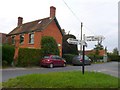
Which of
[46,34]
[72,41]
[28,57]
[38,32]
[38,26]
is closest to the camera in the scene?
[72,41]

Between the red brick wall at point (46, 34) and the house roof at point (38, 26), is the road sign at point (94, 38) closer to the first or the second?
the red brick wall at point (46, 34)

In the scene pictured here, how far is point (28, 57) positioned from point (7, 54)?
2828 millimetres

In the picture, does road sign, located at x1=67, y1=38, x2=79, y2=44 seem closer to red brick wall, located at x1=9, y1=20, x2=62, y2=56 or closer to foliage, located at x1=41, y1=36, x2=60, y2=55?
foliage, located at x1=41, y1=36, x2=60, y2=55

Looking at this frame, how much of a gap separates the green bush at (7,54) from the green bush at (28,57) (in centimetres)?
101

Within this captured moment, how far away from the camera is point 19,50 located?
1061 inches

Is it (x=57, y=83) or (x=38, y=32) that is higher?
(x=38, y=32)

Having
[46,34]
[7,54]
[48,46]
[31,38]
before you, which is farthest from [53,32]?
[7,54]

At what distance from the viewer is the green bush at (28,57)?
88.2ft

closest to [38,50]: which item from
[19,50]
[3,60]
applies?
Result: [19,50]

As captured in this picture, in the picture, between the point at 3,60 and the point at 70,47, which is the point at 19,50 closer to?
the point at 3,60

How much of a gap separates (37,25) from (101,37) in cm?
2678

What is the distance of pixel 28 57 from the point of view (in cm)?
2777

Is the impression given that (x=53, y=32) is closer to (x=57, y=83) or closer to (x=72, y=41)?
(x=72, y=41)

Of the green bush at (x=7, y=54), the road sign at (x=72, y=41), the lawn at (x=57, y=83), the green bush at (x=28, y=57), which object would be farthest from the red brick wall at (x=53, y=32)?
the lawn at (x=57, y=83)
